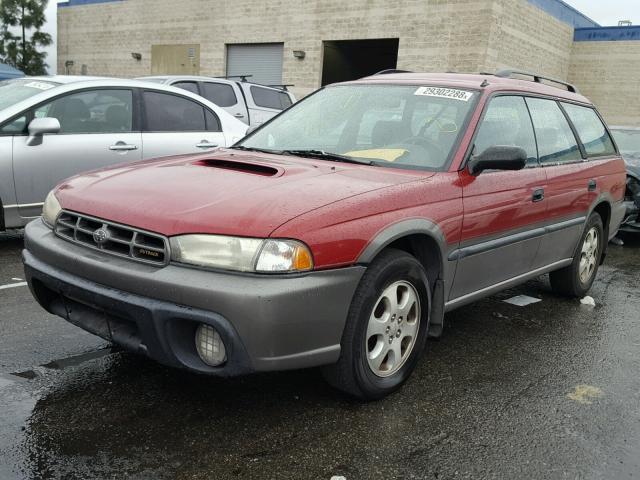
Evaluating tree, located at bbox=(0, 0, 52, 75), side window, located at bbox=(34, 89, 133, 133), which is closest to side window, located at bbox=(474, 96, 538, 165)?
Answer: side window, located at bbox=(34, 89, 133, 133)

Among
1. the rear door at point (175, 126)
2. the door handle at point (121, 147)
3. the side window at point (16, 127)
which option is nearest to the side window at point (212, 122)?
the rear door at point (175, 126)

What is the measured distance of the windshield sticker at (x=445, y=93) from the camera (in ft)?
12.7

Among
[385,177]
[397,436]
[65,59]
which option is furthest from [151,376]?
[65,59]

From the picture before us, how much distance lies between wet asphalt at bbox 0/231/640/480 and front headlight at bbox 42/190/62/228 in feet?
2.54

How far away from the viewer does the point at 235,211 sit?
8.61 feet

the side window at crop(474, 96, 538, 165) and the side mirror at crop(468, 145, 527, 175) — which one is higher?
the side window at crop(474, 96, 538, 165)

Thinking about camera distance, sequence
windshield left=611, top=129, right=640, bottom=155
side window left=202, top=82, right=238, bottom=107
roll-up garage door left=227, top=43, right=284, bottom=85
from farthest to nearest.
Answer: roll-up garage door left=227, top=43, right=284, bottom=85
side window left=202, top=82, right=238, bottom=107
windshield left=611, top=129, right=640, bottom=155

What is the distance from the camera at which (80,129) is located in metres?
5.95

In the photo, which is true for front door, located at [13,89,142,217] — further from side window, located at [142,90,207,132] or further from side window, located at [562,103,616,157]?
side window, located at [562,103,616,157]

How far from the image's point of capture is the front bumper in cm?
249

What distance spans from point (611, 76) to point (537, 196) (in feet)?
77.6

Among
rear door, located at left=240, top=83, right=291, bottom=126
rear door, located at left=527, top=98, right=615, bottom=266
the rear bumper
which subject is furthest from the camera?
rear door, located at left=240, top=83, right=291, bottom=126

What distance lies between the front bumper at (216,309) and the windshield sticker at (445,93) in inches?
63.5

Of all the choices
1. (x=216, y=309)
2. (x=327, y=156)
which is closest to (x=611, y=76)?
(x=327, y=156)
